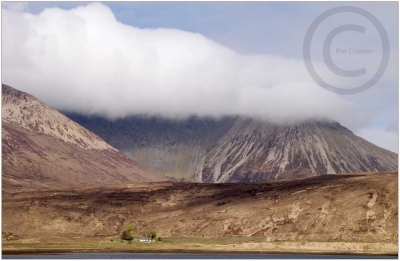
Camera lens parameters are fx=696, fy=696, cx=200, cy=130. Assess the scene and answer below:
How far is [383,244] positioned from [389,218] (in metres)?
18.9

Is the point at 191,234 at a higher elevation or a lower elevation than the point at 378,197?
lower

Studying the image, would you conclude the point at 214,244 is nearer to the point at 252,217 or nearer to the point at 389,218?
the point at 252,217

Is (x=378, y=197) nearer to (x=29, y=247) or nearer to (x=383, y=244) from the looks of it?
(x=383, y=244)

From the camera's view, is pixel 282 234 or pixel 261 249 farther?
pixel 282 234

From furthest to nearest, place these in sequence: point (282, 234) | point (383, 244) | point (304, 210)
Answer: point (304, 210) → point (282, 234) → point (383, 244)

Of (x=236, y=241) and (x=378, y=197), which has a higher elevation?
(x=378, y=197)

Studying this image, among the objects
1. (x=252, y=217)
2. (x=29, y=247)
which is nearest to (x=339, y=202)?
(x=252, y=217)

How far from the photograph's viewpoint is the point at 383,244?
15812cm

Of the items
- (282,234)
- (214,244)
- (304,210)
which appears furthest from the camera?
(304,210)

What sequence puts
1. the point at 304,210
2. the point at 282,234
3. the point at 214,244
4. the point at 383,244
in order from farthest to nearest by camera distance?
the point at 304,210, the point at 282,234, the point at 214,244, the point at 383,244

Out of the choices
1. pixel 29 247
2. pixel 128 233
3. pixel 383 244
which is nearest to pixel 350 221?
pixel 383 244

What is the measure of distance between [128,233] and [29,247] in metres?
27.4

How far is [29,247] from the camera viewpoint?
16338 centimetres

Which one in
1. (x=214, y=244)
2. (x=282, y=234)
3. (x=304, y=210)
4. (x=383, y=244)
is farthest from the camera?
(x=304, y=210)
